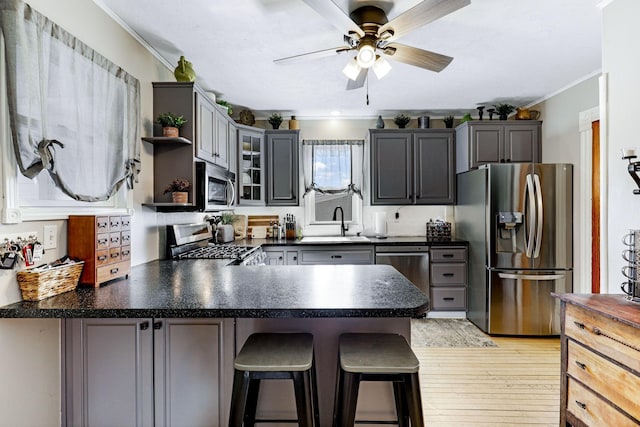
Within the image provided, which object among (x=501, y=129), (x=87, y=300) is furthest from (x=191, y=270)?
(x=501, y=129)

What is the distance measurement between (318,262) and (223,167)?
147cm

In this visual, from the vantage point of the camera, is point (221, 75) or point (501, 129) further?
point (501, 129)

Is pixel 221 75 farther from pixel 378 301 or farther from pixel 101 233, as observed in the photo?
pixel 378 301

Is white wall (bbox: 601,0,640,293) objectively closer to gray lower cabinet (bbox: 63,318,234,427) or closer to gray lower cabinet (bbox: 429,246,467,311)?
gray lower cabinet (bbox: 429,246,467,311)

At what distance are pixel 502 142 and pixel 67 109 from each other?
409 cm

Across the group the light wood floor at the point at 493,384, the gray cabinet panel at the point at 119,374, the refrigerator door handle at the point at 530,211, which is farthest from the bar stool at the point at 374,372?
the refrigerator door handle at the point at 530,211

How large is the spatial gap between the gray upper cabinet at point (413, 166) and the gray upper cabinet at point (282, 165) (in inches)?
38.3

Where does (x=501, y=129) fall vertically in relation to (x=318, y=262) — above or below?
above

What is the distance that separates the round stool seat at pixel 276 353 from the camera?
1.34 m

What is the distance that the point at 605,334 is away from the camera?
1.63m

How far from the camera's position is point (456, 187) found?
441 centimetres

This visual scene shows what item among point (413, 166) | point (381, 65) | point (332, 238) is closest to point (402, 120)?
point (413, 166)

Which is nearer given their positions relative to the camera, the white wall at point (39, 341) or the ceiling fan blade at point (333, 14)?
the white wall at point (39, 341)

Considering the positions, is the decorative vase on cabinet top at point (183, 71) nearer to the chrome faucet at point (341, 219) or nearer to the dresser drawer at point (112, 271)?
the dresser drawer at point (112, 271)
